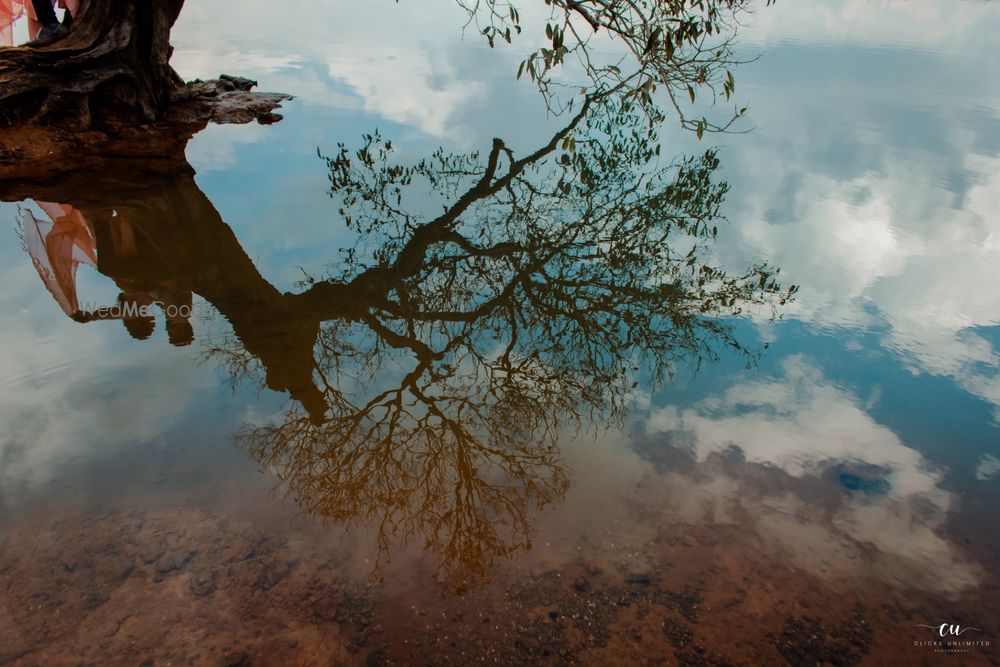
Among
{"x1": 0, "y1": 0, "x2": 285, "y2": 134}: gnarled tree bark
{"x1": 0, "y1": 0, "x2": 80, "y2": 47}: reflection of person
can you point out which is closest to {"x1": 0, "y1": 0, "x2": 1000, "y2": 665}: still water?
{"x1": 0, "y1": 0, "x2": 285, "y2": 134}: gnarled tree bark

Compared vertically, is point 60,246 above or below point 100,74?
below

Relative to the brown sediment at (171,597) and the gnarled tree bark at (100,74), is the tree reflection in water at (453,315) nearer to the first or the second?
the brown sediment at (171,597)

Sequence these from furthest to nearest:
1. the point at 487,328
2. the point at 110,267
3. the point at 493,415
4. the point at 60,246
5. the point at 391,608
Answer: the point at 60,246 < the point at 110,267 < the point at 487,328 < the point at 493,415 < the point at 391,608

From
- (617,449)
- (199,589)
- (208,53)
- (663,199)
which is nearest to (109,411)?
(199,589)

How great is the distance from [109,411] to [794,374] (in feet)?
18.8

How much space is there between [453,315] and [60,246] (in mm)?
4420

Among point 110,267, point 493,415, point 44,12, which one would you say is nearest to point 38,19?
point 44,12

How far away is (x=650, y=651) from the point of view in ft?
10.3

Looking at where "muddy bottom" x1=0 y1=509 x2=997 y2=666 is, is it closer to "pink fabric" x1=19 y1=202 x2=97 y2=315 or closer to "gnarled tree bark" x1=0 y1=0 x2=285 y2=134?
"pink fabric" x1=19 y1=202 x2=97 y2=315

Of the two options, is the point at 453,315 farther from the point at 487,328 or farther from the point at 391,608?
the point at 391,608

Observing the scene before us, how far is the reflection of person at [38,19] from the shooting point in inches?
325

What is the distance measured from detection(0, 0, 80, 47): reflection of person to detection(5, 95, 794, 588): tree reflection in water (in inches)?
72.3

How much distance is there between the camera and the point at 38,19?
8.47 meters

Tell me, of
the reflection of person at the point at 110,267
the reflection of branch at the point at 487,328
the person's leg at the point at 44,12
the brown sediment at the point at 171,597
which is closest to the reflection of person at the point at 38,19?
the person's leg at the point at 44,12
